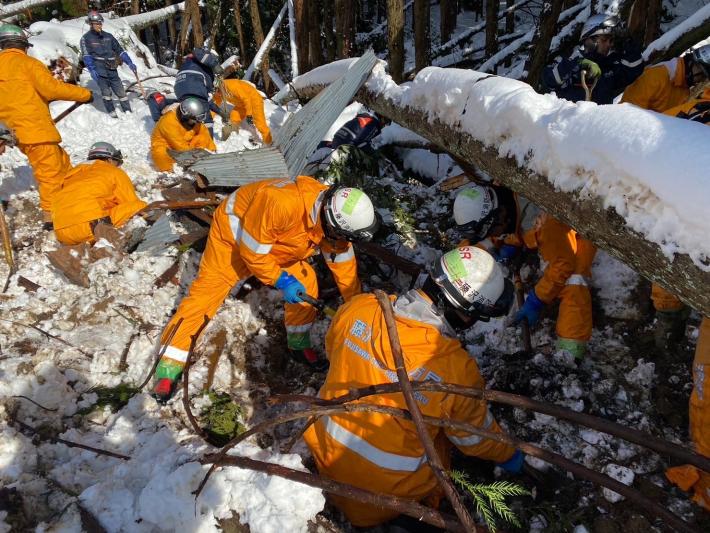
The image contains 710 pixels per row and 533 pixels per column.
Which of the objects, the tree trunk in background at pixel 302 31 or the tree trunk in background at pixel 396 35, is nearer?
the tree trunk in background at pixel 396 35

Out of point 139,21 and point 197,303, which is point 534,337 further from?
point 139,21

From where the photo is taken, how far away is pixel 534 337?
316cm

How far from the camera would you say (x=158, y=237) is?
416 cm

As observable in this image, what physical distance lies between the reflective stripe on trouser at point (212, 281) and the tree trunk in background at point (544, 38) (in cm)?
409

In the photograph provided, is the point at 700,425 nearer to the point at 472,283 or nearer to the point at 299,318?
the point at 472,283

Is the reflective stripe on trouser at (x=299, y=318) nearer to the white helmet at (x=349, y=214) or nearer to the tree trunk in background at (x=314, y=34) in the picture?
the white helmet at (x=349, y=214)

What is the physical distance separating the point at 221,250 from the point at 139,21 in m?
11.2

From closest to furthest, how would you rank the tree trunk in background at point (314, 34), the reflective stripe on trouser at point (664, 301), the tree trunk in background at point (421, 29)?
the reflective stripe on trouser at point (664, 301)
the tree trunk in background at point (421, 29)
the tree trunk in background at point (314, 34)

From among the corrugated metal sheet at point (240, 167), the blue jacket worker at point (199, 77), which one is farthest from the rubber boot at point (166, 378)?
the blue jacket worker at point (199, 77)

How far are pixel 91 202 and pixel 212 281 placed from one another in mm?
1731

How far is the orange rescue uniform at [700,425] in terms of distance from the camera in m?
2.02

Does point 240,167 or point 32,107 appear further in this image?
point 240,167

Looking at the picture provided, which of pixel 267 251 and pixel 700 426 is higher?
pixel 267 251

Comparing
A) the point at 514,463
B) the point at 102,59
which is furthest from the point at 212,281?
the point at 102,59
